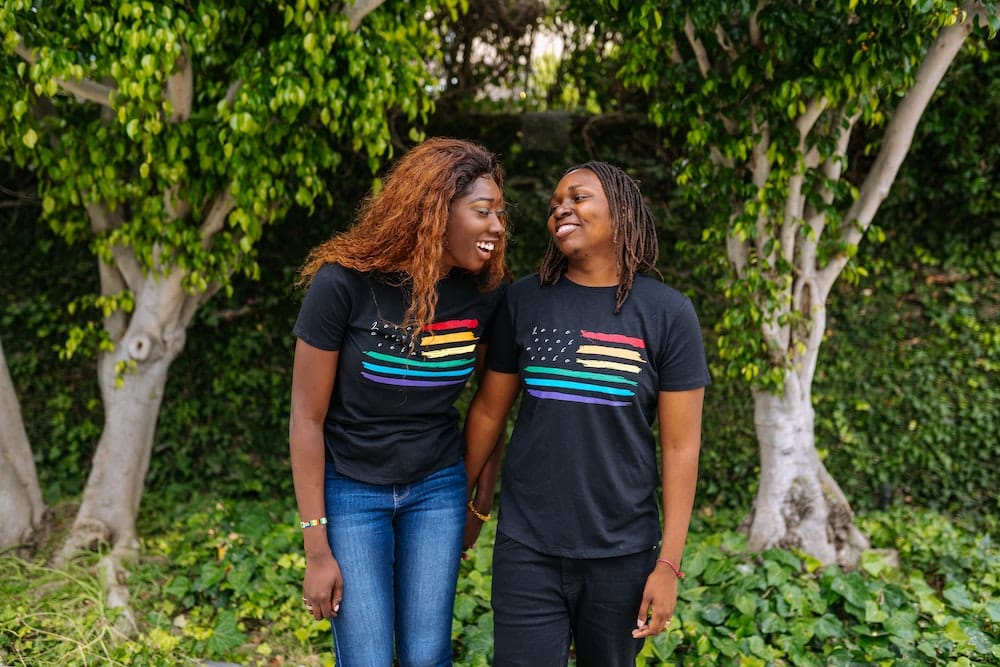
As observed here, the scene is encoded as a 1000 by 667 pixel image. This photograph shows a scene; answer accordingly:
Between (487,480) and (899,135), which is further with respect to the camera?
(899,135)

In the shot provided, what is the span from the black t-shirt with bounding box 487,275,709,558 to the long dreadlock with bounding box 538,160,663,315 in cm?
6

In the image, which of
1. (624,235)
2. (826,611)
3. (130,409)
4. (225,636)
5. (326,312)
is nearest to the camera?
(326,312)

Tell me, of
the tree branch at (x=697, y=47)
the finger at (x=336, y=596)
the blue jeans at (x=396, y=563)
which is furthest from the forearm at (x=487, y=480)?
the tree branch at (x=697, y=47)

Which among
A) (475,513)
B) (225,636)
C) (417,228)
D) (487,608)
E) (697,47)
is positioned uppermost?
(697,47)

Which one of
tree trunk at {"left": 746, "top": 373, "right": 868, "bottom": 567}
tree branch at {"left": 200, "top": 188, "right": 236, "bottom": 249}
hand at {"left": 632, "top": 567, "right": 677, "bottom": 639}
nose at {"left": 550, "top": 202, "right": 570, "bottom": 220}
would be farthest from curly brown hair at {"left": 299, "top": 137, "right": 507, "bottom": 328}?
tree trunk at {"left": 746, "top": 373, "right": 868, "bottom": 567}

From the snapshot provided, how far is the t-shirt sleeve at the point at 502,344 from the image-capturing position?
210 cm

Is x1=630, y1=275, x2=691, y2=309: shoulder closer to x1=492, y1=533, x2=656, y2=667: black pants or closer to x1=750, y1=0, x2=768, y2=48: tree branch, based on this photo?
x1=492, y1=533, x2=656, y2=667: black pants

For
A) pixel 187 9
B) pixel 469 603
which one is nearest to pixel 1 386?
pixel 187 9

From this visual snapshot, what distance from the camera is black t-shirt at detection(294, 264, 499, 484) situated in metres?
1.94

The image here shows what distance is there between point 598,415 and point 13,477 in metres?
3.18

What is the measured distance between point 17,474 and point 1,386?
446mm

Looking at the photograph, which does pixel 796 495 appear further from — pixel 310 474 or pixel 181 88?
pixel 181 88

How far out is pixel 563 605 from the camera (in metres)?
1.99

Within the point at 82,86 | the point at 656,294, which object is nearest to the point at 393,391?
the point at 656,294
